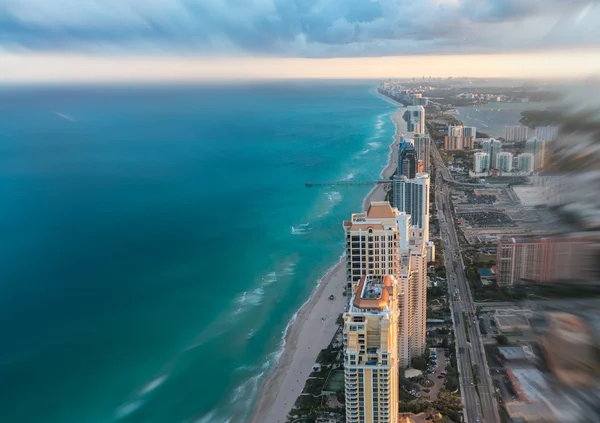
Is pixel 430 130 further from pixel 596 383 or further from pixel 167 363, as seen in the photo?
pixel 596 383

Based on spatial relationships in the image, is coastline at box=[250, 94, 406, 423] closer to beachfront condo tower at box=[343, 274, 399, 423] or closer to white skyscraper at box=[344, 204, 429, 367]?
white skyscraper at box=[344, 204, 429, 367]

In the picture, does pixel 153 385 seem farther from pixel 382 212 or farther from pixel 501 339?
pixel 501 339

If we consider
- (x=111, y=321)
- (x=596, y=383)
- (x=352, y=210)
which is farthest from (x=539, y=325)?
(x=352, y=210)

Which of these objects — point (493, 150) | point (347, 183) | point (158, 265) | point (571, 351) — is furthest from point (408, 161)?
Answer: point (571, 351)

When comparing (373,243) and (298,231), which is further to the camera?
(298,231)

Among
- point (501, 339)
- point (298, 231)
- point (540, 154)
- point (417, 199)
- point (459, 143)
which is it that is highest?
point (459, 143)

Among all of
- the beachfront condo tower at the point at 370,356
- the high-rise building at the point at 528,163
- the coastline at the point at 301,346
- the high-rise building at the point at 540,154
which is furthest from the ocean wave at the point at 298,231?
the high-rise building at the point at 540,154
